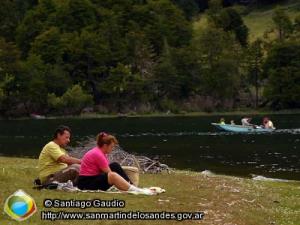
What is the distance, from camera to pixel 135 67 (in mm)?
180000

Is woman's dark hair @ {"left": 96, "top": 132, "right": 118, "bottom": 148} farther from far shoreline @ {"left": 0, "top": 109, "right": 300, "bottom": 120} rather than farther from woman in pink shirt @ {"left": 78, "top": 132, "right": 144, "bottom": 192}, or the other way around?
far shoreline @ {"left": 0, "top": 109, "right": 300, "bottom": 120}

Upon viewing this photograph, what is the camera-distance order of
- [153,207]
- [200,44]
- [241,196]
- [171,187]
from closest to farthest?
[153,207], [241,196], [171,187], [200,44]

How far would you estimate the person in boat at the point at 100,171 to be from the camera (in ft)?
67.2

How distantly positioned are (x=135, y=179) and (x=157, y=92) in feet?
490

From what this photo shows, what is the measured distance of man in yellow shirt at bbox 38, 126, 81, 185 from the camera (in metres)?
22.0

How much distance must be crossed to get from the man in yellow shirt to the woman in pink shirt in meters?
0.94

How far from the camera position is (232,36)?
182375mm

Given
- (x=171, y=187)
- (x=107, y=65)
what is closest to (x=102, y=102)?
(x=107, y=65)

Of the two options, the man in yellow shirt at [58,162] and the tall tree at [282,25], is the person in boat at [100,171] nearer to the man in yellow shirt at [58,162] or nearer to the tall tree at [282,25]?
the man in yellow shirt at [58,162]

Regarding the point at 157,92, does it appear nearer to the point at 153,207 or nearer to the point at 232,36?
the point at 232,36

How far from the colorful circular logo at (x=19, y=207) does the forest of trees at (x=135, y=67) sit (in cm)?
14027

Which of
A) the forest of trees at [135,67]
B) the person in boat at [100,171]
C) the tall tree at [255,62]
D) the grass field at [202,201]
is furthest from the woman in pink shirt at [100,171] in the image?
the tall tree at [255,62]

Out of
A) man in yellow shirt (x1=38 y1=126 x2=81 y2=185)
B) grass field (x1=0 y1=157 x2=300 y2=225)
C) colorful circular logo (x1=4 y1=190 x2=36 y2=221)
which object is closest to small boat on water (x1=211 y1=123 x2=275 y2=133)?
grass field (x1=0 y1=157 x2=300 y2=225)

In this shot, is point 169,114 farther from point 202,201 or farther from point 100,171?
point 100,171
